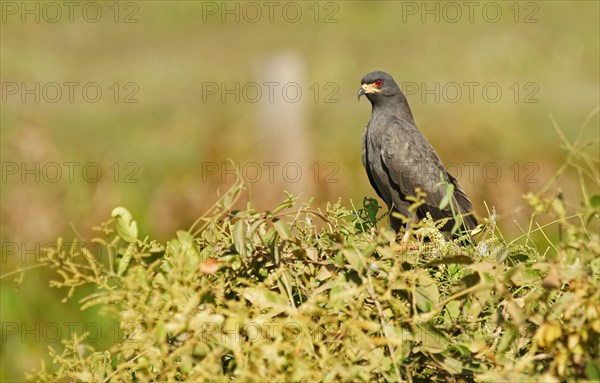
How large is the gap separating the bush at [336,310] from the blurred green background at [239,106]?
21cm

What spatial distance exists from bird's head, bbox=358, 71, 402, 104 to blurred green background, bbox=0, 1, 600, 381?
1030 millimetres

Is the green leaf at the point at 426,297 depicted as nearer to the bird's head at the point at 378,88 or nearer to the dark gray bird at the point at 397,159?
the dark gray bird at the point at 397,159

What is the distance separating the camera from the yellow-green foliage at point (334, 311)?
2080 mm

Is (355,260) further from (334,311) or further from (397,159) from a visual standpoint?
(397,159)

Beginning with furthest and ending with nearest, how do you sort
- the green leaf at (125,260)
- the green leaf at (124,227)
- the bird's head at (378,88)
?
1. the bird's head at (378,88)
2. the green leaf at (124,227)
3. the green leaf at (125,260)

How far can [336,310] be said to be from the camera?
2238 mm

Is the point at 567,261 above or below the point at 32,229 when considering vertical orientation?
above

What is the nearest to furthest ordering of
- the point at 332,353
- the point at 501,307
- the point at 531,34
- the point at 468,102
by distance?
the point at 332,353, the point at 501,307, the point at 468,102, the point at 531,34

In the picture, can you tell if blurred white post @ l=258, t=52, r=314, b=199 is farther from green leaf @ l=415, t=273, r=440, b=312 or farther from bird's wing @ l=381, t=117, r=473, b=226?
green leaf @ l=415, t=273, r=440, b=312

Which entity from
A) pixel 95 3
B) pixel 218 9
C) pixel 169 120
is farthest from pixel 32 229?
pixel 95 3

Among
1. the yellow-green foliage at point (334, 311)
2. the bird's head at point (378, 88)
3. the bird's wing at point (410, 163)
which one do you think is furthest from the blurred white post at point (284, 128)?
the yellow-green foliage at point (334, 311)

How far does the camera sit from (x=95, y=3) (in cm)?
2241

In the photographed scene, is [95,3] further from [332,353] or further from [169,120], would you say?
[332,353]

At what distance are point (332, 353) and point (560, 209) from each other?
63cm
